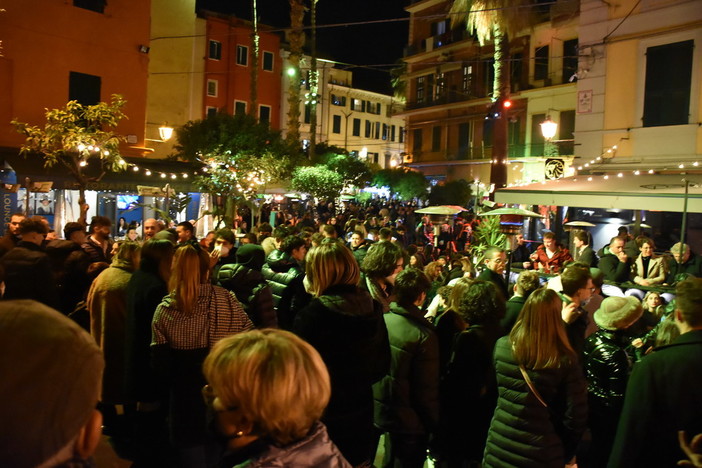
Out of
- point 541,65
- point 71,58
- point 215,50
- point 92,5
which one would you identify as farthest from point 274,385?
point 215,50

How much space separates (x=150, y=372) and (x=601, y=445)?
3.14 metres

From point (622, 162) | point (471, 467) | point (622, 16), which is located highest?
point (622, 16)

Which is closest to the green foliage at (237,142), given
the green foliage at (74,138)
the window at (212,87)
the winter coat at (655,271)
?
the green foliage at (74,138)

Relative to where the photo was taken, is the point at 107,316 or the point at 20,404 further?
the point at 107,316

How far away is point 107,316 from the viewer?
14.7 ft

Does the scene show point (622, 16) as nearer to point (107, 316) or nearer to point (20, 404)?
point (107, 316)

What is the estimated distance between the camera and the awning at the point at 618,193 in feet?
27.0

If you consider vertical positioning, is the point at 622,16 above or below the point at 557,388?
above

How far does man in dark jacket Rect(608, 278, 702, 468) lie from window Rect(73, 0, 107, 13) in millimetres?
18764

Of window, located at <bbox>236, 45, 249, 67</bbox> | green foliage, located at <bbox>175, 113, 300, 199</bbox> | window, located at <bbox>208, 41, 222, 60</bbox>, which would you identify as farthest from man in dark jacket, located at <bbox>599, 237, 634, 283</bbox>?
window, located at <bbox>236, 45, 249, 67</bbox>

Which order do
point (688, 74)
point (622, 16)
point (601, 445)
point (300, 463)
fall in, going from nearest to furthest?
point (300, 463) < point (601, 445) < point (688, 74) < point (622, 16)

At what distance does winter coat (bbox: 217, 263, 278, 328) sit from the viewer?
469 cm

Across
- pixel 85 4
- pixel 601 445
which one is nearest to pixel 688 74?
pixel 601 445

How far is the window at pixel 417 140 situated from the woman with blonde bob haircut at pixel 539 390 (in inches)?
1409
